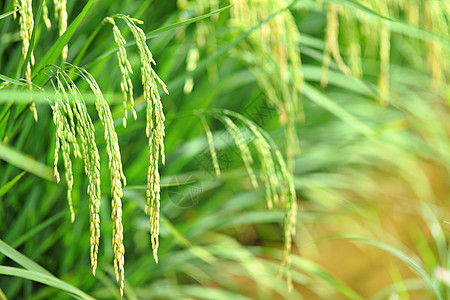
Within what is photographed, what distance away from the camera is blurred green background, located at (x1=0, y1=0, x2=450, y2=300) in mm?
1015

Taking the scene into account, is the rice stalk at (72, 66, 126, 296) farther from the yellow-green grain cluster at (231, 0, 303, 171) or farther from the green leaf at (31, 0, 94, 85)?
the yellow-green grain cluster at (231, 0, 303, 171)

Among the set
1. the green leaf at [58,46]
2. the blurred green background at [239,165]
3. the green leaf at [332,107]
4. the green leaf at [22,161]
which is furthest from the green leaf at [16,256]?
the green leaf at [332,107]

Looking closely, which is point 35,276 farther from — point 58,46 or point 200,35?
point 200,35

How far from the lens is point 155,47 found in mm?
1186

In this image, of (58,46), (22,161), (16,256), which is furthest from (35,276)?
(58,46)

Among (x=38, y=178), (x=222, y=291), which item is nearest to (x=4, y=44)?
(x=38, y=178)

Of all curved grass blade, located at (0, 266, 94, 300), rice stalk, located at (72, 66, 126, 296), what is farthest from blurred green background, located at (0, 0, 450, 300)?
rice stalk, located at (72, 66, 126, 296)

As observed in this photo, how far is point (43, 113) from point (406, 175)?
132 centimetres

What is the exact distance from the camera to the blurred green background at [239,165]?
1.01 metres

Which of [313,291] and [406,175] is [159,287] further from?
[406,175]

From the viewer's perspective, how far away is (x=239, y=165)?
137cm

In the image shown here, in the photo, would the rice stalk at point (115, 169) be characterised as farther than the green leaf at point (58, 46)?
No

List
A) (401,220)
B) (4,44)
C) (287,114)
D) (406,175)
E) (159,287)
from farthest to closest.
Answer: (406,175) → (401,220) → (159,287) → (287,114) → (4,44)

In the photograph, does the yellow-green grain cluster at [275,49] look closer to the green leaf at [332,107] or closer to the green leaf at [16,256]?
the green leaf at [332,107]
